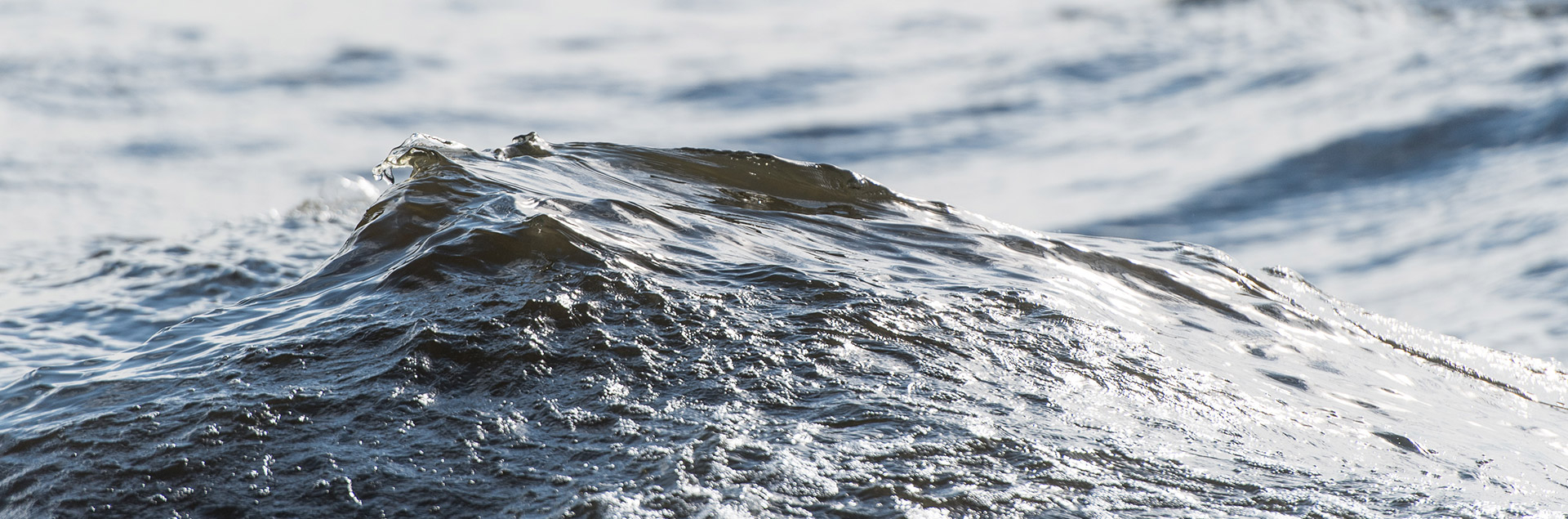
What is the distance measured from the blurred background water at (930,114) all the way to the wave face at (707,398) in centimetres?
280

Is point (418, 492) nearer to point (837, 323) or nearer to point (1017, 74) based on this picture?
point (837, 323)

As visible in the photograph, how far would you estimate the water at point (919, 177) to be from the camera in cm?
195

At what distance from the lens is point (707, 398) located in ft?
5.76

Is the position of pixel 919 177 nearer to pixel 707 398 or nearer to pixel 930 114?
pixel 930 114

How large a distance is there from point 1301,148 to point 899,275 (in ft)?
30.5

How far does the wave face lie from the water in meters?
0.01

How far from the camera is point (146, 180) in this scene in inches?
370

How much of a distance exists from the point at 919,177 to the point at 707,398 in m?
9.03

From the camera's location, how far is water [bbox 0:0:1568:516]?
195cm

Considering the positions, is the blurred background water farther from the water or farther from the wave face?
the wave face

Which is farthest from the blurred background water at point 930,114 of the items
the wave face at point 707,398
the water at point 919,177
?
the wave face at point 707,398

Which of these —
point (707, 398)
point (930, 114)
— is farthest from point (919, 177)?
point (707, 398)

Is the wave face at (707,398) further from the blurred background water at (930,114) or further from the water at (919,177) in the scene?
the blurred background water at (930,114)

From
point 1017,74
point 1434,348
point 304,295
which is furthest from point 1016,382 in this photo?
point 1017,74
